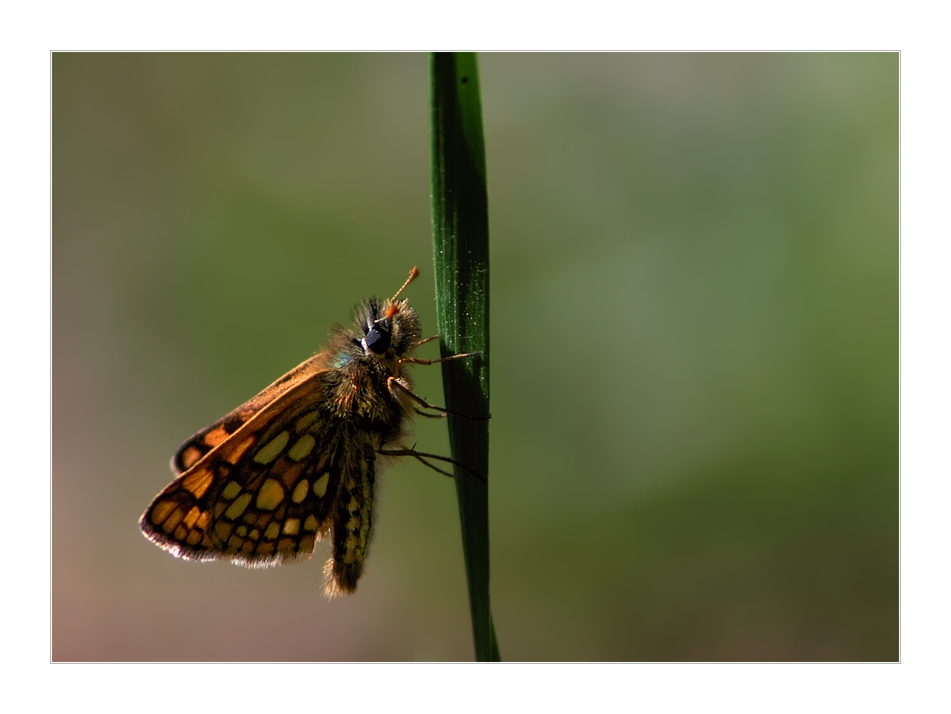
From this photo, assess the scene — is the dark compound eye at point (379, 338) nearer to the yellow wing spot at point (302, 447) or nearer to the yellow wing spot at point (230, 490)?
the yellow wing spot at point (302, 447)

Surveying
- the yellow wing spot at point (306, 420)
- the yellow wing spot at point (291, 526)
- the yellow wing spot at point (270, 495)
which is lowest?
the yellow wing spot at point (291, 526)

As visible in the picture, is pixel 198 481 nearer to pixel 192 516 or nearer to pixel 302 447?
pixel 192 516

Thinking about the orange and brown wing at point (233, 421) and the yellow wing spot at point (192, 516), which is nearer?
the yellow wing spot at point (192, 516)

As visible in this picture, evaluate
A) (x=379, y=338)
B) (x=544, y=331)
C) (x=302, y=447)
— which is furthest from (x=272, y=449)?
(x=544, y=331)

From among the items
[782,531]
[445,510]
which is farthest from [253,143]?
A: [782,531]

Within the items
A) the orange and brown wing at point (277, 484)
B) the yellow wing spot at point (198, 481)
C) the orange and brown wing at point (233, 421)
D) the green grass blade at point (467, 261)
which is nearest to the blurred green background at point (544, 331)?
the orange and brown wing at point (233, 421)

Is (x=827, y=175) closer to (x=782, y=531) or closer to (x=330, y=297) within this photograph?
(x=782, y=531)
